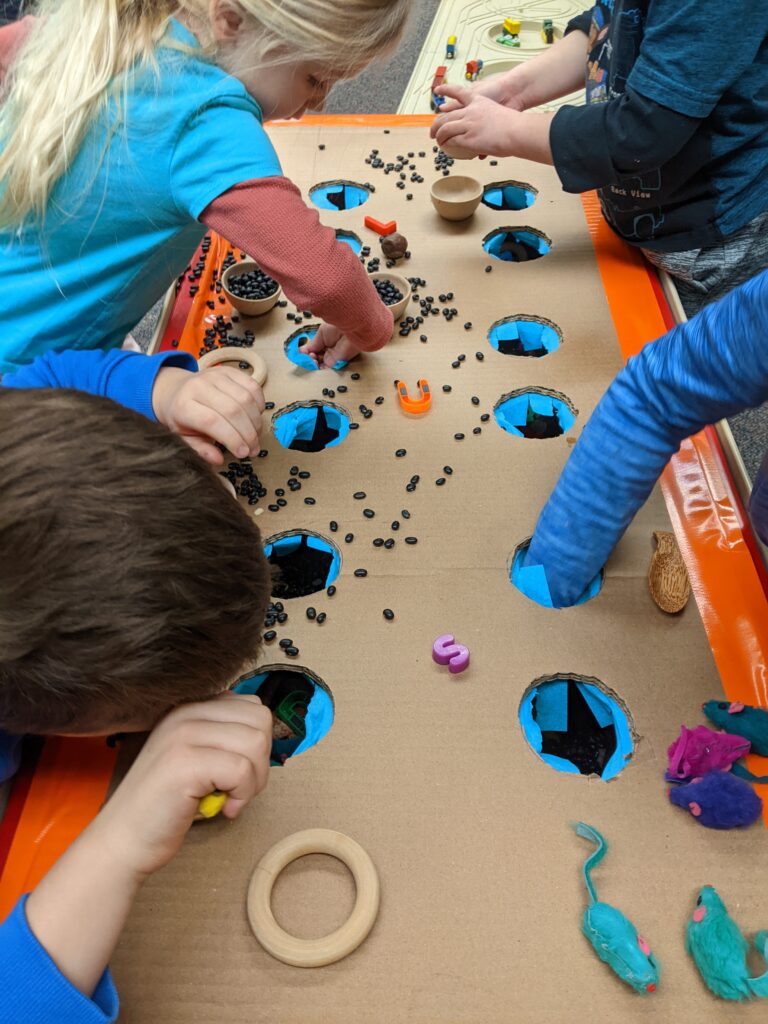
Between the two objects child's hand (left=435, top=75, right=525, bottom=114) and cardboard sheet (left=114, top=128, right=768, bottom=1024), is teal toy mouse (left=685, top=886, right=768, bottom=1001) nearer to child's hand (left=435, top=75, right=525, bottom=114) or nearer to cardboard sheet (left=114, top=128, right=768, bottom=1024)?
cardboard sheet (left=114, top=128, right=768, bottom=1024)

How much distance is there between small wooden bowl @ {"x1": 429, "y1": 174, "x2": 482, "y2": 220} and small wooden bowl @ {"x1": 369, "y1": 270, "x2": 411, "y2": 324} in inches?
5.6

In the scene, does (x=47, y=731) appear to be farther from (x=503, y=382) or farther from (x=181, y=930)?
(x=503, y=382)

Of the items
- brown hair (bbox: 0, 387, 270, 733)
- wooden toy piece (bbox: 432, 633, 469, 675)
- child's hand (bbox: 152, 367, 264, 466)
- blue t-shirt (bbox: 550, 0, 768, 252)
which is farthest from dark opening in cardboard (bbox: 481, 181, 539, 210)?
brown hair (bbox: 0, 387, 270, 733)

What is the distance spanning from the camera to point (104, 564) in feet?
1.21

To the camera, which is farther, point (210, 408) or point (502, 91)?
point (502, 91)

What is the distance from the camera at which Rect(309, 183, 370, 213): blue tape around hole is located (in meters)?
1.05

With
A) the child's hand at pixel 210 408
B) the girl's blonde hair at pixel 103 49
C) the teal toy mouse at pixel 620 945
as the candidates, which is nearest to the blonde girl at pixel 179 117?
the girl's blonde hair at pixel 103 49

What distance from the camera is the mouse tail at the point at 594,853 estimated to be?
480 mm

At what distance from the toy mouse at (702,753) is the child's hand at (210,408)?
16.1 inches

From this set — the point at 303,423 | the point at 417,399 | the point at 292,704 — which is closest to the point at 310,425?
the point at 303,423

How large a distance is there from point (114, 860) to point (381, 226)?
800 mm

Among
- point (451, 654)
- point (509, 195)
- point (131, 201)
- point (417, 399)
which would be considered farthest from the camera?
point (509, 195)

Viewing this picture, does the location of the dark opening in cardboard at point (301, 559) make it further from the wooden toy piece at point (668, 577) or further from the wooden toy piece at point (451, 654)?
the wooden toy piece at point (668, 577)

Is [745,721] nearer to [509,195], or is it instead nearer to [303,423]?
[303,423]
